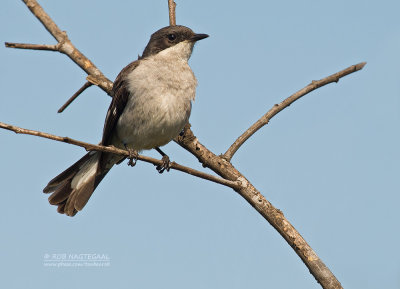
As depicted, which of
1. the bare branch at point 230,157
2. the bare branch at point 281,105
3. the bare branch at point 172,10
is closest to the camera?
the bare branch at point 230,157

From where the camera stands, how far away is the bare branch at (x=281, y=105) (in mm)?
4777

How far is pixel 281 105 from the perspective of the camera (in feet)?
16.2

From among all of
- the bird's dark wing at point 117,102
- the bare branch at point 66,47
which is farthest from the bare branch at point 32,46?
the bird's dark wing at point 117,102

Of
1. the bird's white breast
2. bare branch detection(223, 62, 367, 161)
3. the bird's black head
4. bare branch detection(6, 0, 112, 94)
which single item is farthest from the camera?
the bird's black head

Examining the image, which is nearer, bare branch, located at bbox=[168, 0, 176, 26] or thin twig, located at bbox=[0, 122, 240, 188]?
thin twig, located at bbox=[0, 122, 240, 188]

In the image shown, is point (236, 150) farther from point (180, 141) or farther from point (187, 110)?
point (187, 110)

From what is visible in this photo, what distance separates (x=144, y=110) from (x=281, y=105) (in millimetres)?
1779

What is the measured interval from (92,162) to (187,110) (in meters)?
1.56

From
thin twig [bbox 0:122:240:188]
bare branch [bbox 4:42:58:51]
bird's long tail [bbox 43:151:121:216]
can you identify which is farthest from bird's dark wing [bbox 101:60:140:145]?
thin twig [bbox 0:122:240:188]

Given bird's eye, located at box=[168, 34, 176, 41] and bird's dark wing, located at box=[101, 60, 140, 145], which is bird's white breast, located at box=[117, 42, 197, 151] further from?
bird's eye, located at box=[168, 34, 176, 41]

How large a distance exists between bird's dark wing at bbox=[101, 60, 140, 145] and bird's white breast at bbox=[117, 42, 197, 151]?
3.1 inches

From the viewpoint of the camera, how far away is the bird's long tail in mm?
6590

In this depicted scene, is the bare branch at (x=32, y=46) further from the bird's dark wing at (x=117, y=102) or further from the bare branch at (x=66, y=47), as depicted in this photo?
the bird's dark wing at (x=117, y=102)

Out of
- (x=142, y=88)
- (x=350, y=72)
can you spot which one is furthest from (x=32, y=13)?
(x=350, y=72)
